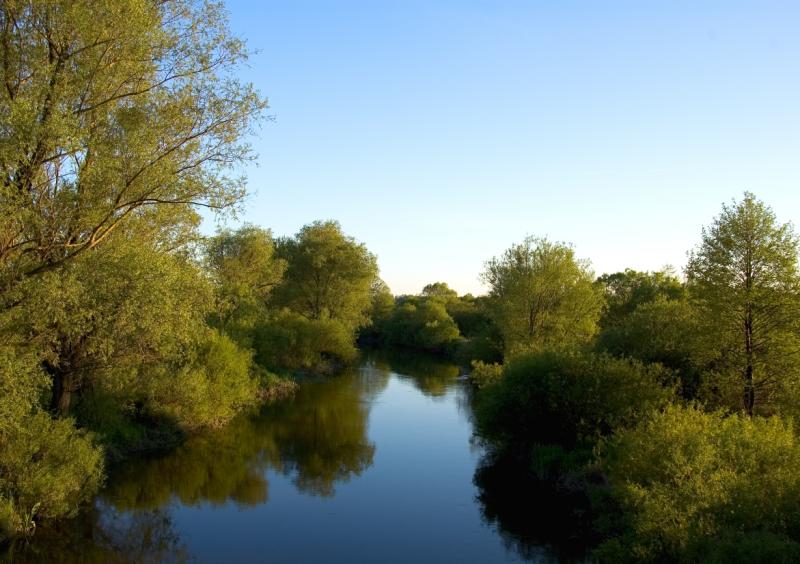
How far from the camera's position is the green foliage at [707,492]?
37.2 feet

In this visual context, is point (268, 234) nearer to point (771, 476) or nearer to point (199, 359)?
point (199, 359)

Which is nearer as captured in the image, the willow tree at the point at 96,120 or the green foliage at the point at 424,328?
the willow tree at the point at 96,120

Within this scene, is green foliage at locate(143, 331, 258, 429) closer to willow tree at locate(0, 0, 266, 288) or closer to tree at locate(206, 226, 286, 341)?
willow tree at locate(0, 0, 266, 288)

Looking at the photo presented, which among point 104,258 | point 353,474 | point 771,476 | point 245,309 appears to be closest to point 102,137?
point 104,258

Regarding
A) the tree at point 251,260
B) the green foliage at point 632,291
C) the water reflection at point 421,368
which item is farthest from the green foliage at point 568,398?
the tree at point 251,260

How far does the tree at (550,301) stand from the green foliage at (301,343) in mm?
16314

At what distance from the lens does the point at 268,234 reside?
198 feet

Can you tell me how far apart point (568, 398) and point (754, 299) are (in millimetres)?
7929

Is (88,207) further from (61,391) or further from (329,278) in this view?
(329,278)

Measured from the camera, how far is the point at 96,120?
598 inches

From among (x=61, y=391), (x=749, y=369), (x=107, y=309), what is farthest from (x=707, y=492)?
(x=61, y=391)

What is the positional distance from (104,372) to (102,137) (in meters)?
9.88

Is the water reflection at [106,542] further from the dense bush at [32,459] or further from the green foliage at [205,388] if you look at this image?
the green foliage at [205,388]

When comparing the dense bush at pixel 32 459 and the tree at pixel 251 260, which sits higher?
the tree at pixel 251 260
